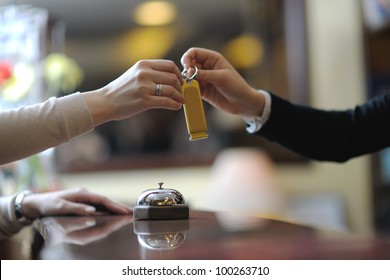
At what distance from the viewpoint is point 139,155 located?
12.4 feet

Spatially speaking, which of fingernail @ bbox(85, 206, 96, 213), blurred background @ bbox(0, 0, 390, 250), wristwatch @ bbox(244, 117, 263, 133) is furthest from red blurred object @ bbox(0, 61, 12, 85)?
blurred background @ bbox(0, 0, 390, 250)

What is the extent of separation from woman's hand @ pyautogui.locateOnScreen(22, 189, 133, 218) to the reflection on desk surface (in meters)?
0.07

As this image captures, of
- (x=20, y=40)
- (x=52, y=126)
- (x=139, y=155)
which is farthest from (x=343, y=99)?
(x=52, y=126)

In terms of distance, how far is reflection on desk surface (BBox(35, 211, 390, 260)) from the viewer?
60cm

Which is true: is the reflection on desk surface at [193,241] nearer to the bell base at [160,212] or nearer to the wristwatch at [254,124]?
the bell base at [160,212]

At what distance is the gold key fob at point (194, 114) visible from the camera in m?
0.94

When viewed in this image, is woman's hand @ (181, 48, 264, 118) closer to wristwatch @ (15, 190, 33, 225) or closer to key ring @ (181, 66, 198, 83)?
key ring @ (181, 66, 198, 83)

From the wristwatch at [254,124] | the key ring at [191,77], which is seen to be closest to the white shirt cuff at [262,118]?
the wristwatch at [254,124]

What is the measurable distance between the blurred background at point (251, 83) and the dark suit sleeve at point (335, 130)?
1.83 m

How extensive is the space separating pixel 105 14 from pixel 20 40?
5.92 feet

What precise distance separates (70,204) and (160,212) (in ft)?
0.68

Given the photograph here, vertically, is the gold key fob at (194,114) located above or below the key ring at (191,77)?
below
